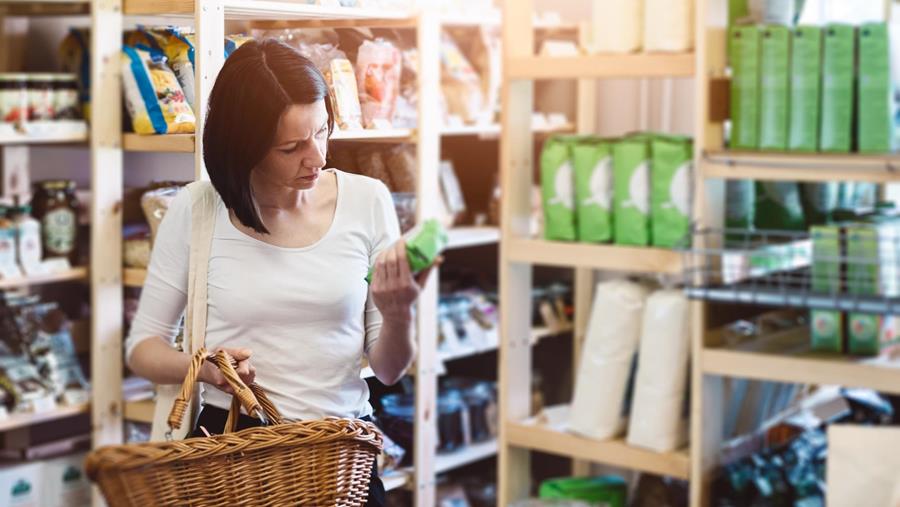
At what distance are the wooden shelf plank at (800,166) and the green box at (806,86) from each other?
0.04 meters

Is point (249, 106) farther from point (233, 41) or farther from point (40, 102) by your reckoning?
point (40, 102)

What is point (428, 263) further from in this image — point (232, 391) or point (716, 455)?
point (716, 455)

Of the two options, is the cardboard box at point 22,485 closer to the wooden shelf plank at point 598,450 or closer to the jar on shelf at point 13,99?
the jar on shelf at point 13,99

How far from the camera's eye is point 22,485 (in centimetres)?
325

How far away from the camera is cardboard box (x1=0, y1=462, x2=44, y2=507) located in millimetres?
3209

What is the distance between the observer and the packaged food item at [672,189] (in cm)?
287

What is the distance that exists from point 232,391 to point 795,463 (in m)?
2.09

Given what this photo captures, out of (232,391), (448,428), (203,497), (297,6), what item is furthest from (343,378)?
(448,428)

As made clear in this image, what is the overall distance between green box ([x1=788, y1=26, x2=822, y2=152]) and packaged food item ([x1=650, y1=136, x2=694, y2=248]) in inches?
10.5

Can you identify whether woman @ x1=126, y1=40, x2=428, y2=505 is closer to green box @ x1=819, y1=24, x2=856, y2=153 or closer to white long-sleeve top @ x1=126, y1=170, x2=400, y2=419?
white long-sleeve top @ x1=126, y1=170, x2=400, y2=419

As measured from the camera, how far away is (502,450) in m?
3.27

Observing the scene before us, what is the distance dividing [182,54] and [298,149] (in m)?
0.26

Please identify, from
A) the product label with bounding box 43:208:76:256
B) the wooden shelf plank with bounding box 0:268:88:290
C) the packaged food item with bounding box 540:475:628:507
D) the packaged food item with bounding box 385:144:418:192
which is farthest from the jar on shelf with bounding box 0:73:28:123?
the packaged food item with bounding box 540:475:628:507

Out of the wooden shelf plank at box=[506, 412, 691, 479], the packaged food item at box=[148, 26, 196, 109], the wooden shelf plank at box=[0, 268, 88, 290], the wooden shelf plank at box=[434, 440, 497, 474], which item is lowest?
the wooden shelf plank at box=[434, 440, 497, 474]
